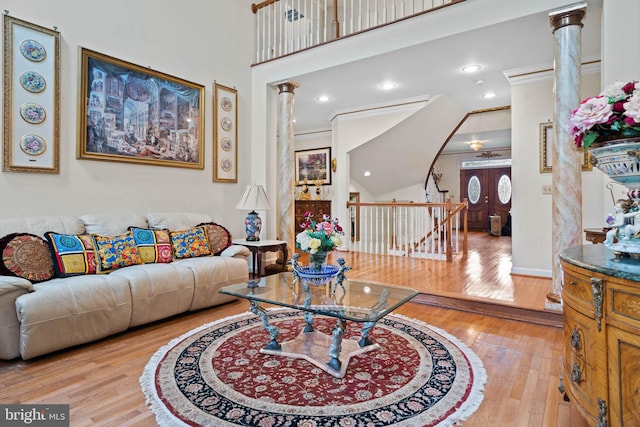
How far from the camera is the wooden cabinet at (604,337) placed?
121 centimetres

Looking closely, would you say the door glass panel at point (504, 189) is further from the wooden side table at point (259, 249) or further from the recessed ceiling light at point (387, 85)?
the wooden side table at point (259, 249)

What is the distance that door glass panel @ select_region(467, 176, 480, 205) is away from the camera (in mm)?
12250

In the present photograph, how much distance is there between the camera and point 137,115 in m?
3.73

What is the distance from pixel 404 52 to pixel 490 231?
28.2 feet

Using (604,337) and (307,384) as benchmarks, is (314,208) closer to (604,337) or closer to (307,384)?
(307,384)

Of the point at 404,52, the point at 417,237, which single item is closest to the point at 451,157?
the point at 417,237

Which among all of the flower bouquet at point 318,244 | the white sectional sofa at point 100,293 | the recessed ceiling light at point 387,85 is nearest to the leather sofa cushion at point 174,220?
the white sectional sofa at point 100,293

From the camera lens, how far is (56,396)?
Result: 1.88 metres

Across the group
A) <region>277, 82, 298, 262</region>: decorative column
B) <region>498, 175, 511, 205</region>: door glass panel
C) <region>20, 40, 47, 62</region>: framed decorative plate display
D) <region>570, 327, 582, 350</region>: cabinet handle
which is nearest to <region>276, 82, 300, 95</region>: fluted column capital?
<region>277, 82, 298, 262</region>: decorative column

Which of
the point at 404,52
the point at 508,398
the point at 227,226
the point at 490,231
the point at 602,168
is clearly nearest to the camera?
the point at 602,168

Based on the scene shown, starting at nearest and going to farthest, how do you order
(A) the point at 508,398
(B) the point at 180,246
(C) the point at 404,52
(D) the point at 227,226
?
(A) the point at 508,398 < (B) the point at 180,246 < (C) the point at 404,52 < (D) the point at 227,226

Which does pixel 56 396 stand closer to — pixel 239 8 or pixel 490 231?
pixel 239 8

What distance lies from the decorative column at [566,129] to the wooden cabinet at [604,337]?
5.60 ft

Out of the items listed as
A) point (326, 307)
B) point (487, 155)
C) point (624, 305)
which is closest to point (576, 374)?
point (624, 305)
